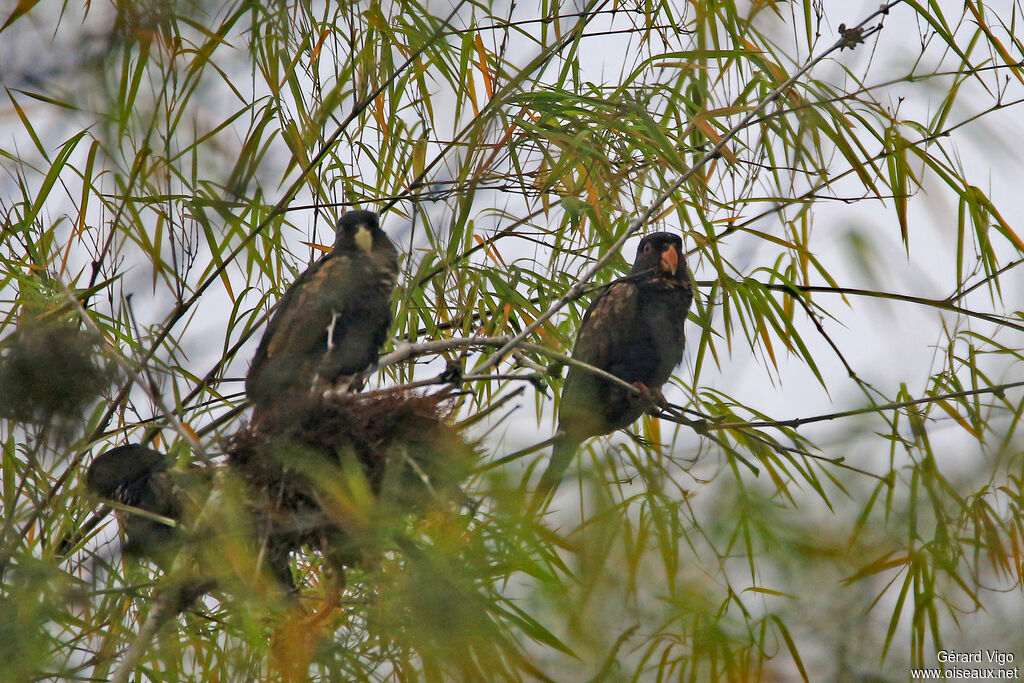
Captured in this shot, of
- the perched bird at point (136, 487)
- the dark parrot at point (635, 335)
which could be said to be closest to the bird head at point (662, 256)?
the dark parrot at point (635, 335)

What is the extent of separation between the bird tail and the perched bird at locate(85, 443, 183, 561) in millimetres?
904

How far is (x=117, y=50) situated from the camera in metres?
1.33

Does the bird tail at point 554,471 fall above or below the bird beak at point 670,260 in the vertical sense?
below

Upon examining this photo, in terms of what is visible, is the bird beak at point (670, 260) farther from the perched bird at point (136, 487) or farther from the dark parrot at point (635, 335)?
the perched bird at point (136, 487)

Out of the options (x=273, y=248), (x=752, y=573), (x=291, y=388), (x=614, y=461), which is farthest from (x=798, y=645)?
(x=273, y=248)

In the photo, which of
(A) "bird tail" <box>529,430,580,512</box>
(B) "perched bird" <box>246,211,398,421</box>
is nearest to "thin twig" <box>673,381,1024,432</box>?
(A) "bird tail" <box>529,430,580,512</box>

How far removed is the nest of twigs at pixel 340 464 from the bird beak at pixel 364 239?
68 cm

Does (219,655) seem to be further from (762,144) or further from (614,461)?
(762,144)

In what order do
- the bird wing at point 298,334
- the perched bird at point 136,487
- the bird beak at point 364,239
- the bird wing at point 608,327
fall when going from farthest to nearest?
the bird wing at point 608,327, the bird beak at point 364,239, the bird wing at point 298,334, the perched bird at point 136,487

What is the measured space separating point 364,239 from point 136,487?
2.95ft

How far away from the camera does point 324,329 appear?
2475 millimetres

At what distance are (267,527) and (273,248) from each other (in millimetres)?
1129

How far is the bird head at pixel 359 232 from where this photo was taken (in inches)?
105

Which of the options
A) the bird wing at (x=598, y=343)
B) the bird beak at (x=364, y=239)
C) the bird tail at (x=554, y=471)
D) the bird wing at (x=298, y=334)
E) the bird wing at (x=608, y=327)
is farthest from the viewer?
the bird wing at (x=608, y=327)
